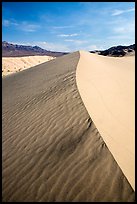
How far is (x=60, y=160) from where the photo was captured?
182 inches

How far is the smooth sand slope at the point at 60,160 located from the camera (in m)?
4.01

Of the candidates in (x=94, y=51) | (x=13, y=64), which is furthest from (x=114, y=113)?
(x=94, y=51)

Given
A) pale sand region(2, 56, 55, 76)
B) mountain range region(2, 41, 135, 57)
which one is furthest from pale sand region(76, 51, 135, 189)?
mountain range region(2, 41, 135, 57)

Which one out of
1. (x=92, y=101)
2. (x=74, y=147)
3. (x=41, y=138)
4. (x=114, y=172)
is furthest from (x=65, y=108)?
(x=114, y=172)

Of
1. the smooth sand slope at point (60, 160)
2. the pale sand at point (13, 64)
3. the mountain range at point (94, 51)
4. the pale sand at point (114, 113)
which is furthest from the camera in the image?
the mountain range at point (94, 51)

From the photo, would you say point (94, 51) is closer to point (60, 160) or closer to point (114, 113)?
point (114, 113)

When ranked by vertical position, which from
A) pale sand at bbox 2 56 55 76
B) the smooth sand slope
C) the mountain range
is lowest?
the smooth sand slope

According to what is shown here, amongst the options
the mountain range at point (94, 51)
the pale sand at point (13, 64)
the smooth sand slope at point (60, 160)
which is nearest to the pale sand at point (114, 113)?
the smooth sand slope at point (60, 160)

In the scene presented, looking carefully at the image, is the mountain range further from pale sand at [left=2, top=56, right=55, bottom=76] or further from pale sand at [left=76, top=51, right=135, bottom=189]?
pale sand at [left=76, top=51, right=135, bottom=189]

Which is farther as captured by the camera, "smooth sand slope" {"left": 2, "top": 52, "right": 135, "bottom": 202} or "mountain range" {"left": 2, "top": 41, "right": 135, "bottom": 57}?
"mountain range" {"left": 2, "top": 41, "right": 135, "bottom": 57}

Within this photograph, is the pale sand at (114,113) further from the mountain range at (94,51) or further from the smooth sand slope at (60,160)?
the mountain range at (94,51)

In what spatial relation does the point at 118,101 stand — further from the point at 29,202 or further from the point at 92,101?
the point at 29,202

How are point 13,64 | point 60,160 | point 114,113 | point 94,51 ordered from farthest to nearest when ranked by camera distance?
point 94,51
point 13,64
point 114,113
point 60,160

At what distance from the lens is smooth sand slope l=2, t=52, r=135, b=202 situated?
401 centimetres
